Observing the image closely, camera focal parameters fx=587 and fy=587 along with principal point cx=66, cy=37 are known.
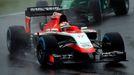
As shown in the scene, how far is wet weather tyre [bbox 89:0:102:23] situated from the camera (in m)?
21.4

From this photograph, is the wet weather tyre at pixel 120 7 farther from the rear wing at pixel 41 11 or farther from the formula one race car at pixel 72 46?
the formula one race car at pixel 72 46

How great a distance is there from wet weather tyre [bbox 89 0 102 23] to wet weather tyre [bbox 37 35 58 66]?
24.4 ft

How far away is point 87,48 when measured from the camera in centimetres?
1341

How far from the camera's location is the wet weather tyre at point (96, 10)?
21.4 meters

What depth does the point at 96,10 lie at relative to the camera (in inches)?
843

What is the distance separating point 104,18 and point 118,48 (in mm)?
8904

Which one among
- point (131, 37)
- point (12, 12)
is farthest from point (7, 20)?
point (131, 37)

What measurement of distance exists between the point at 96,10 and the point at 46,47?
7907 mm

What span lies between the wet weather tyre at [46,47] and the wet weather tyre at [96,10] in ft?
24.4

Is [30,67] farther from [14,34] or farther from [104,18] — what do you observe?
[104,18]

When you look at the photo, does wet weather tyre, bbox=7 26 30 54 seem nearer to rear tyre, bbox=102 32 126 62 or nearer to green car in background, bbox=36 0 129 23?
rear tyre, bbox=102 32 126 62

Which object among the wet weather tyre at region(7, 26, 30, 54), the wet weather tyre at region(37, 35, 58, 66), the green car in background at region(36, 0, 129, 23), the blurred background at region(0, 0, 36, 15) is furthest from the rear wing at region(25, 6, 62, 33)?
the blurred background at region(0, 0, 36, 15)

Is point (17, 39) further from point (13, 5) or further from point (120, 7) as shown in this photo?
point (13, 5)

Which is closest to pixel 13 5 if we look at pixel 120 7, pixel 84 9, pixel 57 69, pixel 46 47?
pixel 120 7
